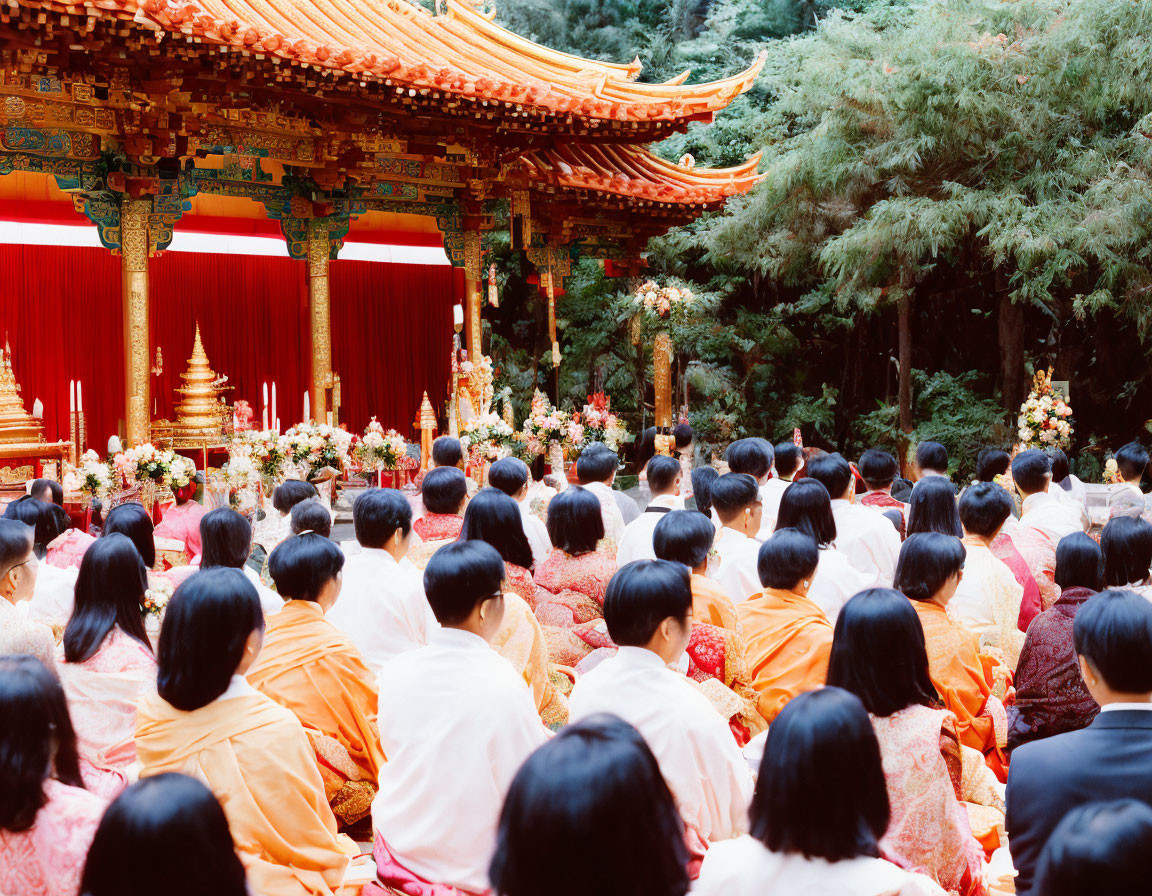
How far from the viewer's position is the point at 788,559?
11.6 ft

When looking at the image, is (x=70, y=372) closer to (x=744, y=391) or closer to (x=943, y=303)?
(x=744, y=391)

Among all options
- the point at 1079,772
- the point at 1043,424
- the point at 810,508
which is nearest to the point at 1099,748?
the point at 1079,772

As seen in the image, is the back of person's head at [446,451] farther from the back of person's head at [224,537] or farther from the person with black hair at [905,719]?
the person with black hair at [905,719]

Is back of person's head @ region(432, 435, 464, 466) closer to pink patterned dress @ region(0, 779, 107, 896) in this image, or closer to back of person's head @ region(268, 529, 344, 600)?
back of person's head @ region(268, 529, 344, 600)

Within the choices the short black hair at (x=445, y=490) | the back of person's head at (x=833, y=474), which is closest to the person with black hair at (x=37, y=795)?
the short black hair at (x=445, y=490)

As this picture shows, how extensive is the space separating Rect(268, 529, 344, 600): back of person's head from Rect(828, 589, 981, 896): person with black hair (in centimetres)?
148

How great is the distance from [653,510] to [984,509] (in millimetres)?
1421

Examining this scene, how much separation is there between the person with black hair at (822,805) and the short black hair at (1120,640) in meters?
0.89

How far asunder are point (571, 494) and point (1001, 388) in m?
10.8

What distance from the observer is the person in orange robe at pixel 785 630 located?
11.4 feet

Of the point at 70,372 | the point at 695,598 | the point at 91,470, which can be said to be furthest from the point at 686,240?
the point at 695,598

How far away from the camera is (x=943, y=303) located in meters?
14.5

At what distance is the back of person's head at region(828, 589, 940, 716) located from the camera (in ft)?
7.97

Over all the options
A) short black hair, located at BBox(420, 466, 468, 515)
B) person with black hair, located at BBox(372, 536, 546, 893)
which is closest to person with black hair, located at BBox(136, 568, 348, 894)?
person with black hair, located at BBox(372, 536, 546, 893)
